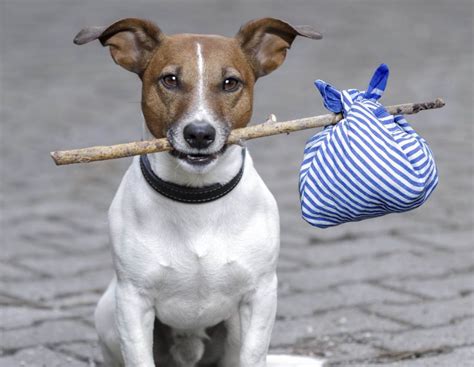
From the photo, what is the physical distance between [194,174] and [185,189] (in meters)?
0.08

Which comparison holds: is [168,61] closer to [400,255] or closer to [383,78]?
[383,78]

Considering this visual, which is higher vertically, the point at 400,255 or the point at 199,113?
the point at 199,113

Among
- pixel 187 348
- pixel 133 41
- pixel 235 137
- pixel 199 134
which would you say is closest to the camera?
pixel 199 134

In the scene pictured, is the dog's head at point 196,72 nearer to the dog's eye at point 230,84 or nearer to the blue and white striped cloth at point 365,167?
the dog's eye at point 230,84

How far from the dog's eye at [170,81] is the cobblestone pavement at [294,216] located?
1.21m

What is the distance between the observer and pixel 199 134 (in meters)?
3.40

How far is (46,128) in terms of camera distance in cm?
781

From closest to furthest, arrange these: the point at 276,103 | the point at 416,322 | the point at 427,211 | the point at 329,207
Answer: the point at 329,207 → the point at 416,322 → the point at 427,211 → the point at 276,103

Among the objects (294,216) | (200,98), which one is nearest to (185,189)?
(200,98)

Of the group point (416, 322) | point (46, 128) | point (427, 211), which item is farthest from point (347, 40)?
point (416, 322)

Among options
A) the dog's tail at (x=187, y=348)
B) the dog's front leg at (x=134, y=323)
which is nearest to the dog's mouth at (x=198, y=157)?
the dog's front leg at (x=134, y=323)

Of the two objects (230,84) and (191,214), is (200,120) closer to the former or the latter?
(230,84)

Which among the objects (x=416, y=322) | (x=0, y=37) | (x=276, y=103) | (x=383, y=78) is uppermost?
(x=383, y=78)

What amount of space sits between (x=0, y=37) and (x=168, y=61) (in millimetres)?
8103
